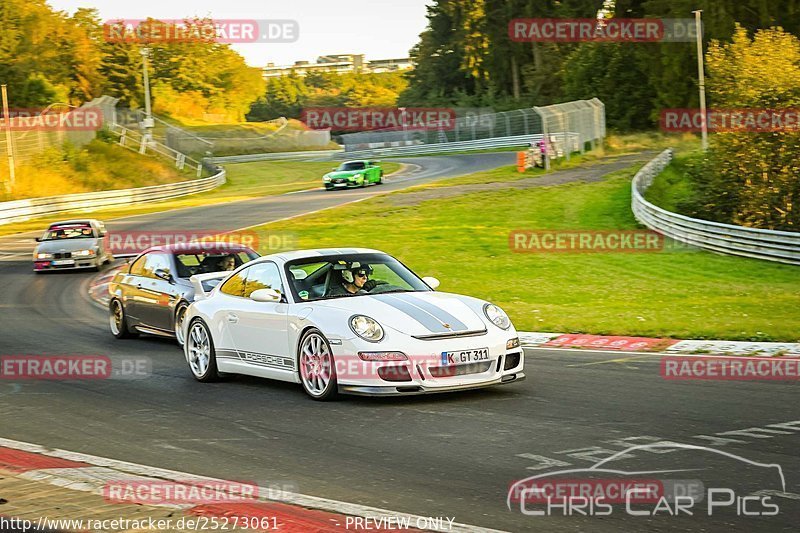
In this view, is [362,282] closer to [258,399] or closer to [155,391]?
[258,399]

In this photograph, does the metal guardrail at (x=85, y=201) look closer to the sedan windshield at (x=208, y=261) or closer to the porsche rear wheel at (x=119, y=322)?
the porsche rear wheel at (x=119, y=322)

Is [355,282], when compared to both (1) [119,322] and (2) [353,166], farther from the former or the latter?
(2) [353,166]

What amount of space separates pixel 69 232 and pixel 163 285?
14792 mm

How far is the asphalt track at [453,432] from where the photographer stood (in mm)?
6262

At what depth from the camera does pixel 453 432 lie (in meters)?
8.12

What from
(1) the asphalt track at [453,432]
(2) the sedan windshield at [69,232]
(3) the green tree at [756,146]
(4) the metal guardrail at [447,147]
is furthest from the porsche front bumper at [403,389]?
(4) the metal guardrail at [447,147]

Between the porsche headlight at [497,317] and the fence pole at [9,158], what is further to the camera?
the fence pole at [9,158]

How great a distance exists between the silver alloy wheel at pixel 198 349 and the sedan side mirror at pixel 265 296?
1297 mm

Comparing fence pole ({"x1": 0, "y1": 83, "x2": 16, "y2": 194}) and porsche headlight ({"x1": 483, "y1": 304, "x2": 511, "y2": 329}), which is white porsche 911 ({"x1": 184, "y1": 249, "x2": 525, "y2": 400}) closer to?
porsche headlight ({"x1": 483, "y1": 304, "x2": 511, "y2": 329})

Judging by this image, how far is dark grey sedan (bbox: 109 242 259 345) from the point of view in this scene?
48.1ft

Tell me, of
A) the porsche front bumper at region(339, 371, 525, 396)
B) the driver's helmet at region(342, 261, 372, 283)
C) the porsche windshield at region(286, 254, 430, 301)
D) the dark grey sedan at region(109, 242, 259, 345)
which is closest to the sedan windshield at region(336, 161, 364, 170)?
the dark grey sedan at region(109, 242, 259, 345)

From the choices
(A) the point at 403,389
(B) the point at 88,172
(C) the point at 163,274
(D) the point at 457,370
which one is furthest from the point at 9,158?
(D) the point at 457,370

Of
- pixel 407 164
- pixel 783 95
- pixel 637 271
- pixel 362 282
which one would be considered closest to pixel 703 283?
pixel 637 271

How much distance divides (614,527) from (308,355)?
487 centimetres
